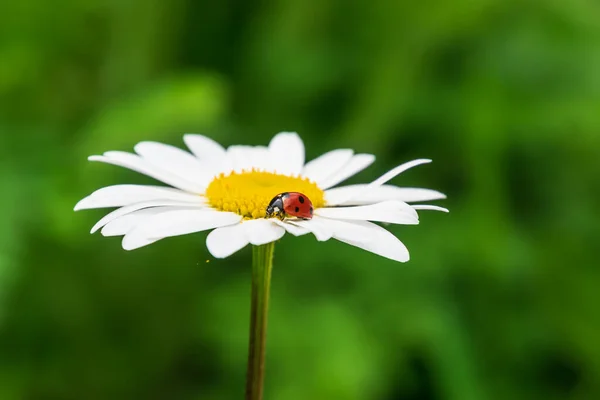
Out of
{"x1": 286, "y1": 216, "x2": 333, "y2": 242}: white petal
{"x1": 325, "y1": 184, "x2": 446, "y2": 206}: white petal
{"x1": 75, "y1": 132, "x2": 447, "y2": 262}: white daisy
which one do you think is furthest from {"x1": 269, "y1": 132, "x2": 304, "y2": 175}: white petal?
{"x1": 286, "y1": 216, "x2": 333, "y2": 242}: white petal

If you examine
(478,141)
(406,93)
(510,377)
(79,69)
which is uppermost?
→ (79,69)

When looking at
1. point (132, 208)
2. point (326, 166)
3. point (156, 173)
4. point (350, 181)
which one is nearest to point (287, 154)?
point (326, 166)

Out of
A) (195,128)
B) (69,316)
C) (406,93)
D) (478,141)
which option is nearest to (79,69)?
(195,128)

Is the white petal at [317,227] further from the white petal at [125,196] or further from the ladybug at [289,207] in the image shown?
the white petal at [125,196]

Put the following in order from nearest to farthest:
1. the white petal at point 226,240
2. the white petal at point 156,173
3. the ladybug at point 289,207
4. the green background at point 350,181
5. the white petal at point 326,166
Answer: the white petal at point 226,240
the ladybug at point 289,207
the white petal at point 156,173
the white petal at point 326,166
the green background at point 350,181

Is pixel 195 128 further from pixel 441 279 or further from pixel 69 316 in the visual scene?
pixel 441 279

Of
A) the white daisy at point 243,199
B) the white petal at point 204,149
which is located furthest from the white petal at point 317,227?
the white petal at point 204,149

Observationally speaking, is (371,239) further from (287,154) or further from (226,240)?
(287,154)

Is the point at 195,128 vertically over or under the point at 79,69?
under
